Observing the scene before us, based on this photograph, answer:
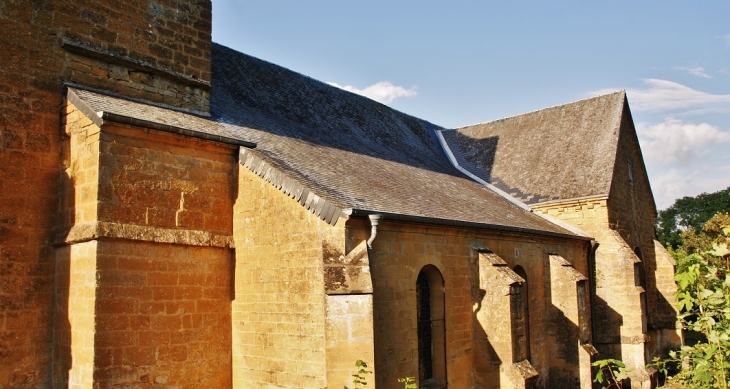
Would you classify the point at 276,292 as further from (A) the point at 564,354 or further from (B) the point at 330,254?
(A) the point at 564,354

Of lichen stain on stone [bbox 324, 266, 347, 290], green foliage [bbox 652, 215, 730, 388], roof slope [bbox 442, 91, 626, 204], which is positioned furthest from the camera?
roof slope [bbox 442, 91, 626, 204]

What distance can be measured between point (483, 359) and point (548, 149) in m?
10.8

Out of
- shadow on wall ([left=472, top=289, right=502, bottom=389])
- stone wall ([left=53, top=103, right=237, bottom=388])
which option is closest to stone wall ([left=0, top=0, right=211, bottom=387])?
stone wall ([left=53, top=103, right=237, bottom=388])

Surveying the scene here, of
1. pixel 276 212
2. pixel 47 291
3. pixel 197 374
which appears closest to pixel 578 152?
pixel 276 212

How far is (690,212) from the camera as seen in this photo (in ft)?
243

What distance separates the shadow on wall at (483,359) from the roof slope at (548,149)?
289 inches

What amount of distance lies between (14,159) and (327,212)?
4845 mm

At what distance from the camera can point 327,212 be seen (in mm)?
9500

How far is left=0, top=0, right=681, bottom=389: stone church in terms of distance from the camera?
9.16 meters

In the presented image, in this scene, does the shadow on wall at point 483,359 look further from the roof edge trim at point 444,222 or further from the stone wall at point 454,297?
the roof edge trim at point 444,222

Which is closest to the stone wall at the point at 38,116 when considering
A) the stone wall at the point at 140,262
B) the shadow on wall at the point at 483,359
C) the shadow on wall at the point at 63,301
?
the shadow on wall at the point at 63,301

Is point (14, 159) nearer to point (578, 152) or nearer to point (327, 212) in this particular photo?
point (327, 212)

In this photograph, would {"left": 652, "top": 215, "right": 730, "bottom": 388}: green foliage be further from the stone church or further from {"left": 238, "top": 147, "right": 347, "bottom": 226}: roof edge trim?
{"left": 238, "top": 147, "right": 347, "bottom": 226}: roof edge trim

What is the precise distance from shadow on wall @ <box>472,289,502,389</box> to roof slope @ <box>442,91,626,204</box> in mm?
7339
